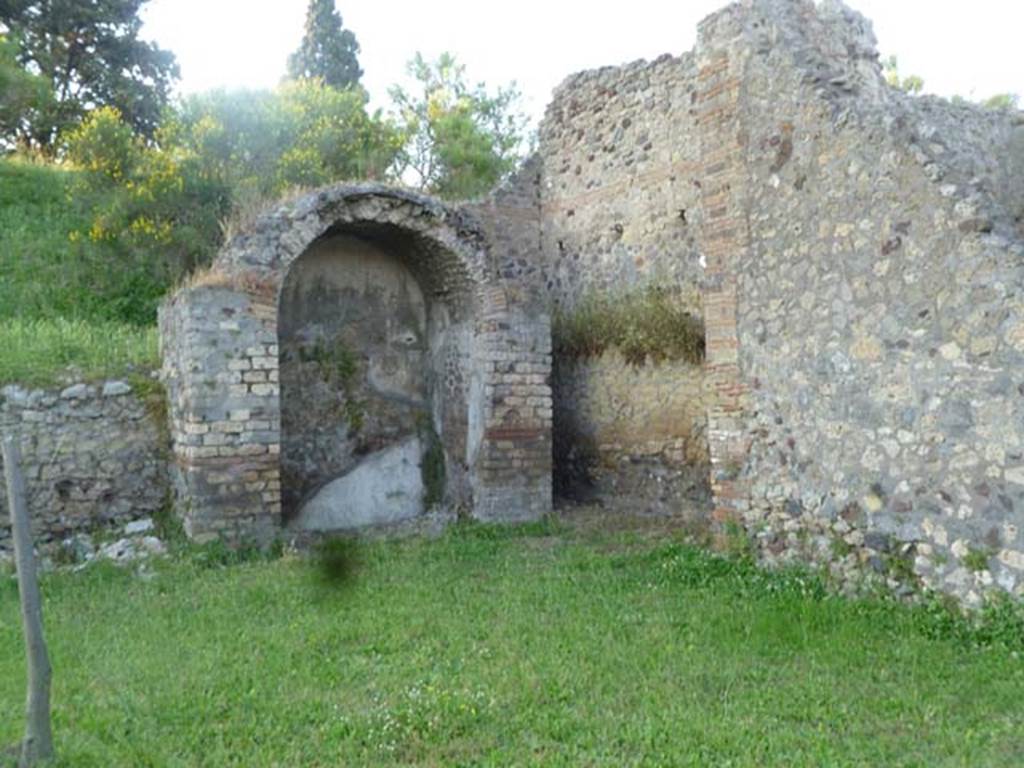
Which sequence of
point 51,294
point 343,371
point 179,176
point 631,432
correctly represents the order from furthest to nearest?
point 179,176
point 51,294
point 631,432
point 343,371

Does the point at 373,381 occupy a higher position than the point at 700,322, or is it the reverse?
the point at 700,322

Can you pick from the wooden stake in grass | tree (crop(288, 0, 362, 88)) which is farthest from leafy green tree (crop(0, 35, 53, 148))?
the wooden stake in grass

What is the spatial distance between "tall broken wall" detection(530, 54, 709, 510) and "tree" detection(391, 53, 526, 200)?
8.47 m

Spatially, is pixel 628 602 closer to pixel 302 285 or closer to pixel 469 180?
pixel 302 285

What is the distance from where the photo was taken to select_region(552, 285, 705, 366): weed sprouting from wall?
32.7ft

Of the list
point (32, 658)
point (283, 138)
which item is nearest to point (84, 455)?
point (32, 658)

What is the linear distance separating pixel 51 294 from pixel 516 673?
37.4 ft

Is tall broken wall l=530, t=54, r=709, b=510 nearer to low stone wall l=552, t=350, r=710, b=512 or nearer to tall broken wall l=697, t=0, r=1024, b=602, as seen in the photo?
low stone wall l=552, t=350, r=710, b=512

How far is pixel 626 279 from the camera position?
433 inches

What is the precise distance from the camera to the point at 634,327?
10.6 m

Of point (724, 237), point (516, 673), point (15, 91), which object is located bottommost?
point (516, 673)

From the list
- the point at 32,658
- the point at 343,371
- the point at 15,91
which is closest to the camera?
the point at 32,658

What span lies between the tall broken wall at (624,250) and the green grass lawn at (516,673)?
9.89ft

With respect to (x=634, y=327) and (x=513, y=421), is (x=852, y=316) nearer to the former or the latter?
(x=513, y=421)
